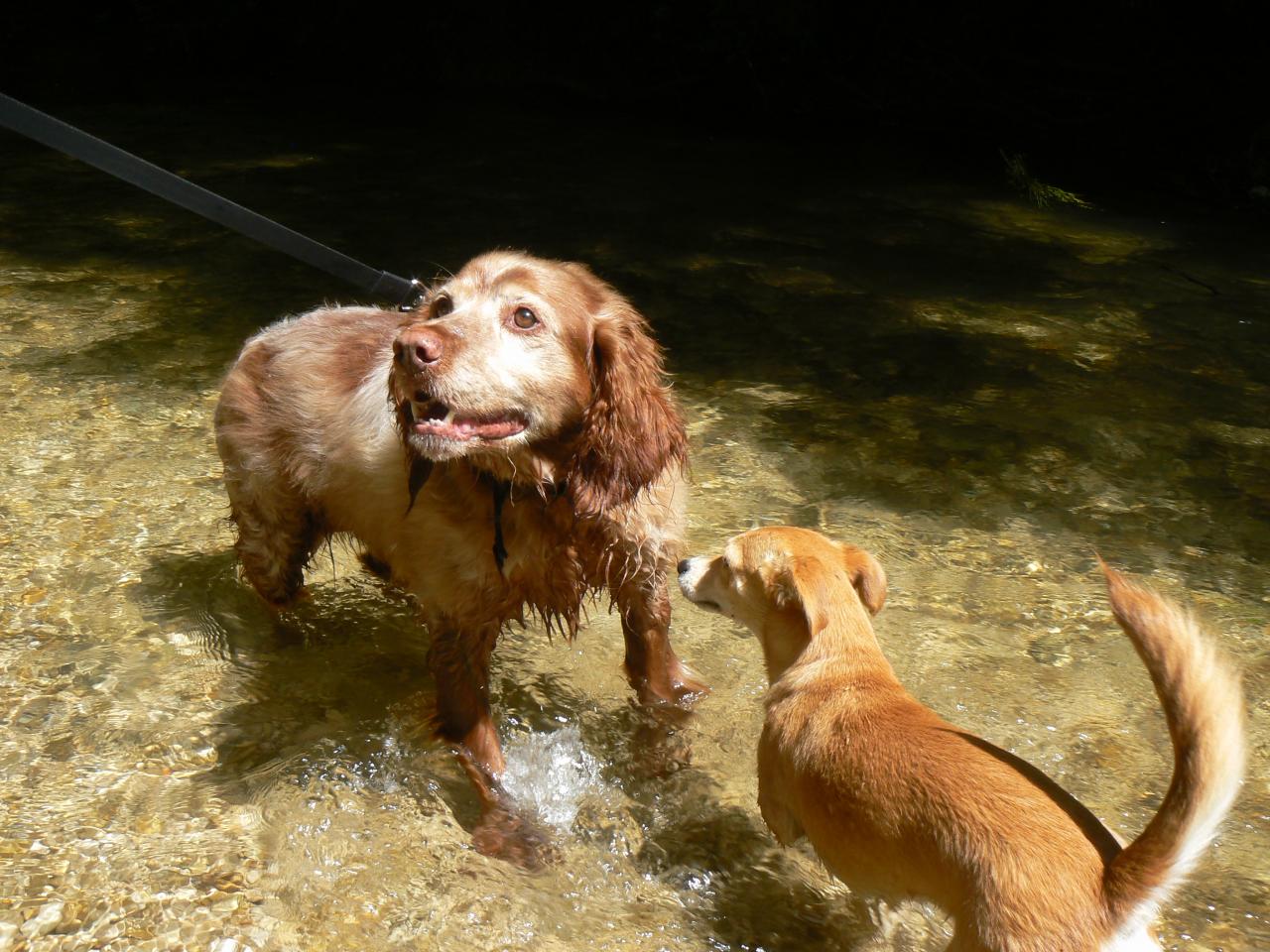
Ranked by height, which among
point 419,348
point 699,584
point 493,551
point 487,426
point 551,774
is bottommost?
point 551,774

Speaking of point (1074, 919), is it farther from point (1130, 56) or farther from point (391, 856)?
point (1130, 56)

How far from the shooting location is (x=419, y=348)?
269 centimetres

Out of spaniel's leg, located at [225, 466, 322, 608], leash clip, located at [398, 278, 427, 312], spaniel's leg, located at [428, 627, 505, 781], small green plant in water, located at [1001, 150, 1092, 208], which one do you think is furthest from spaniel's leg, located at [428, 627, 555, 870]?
small green plant in water, located at [1001, 150, 1092, 208]

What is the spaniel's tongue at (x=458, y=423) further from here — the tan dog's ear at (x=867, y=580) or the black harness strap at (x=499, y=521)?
the tan dog's ear at (x=867, y=580)

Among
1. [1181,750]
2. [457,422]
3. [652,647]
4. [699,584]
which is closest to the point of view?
[1181,750]

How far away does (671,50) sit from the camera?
448 inches

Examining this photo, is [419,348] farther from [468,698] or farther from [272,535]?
[272,535]

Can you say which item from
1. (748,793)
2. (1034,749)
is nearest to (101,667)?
(748,793)

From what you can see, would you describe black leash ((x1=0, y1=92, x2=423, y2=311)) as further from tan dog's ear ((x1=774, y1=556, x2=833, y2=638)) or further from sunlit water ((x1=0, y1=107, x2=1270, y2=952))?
tan dog's ear ((x1=774, y1=556, x2=833, y2=638))

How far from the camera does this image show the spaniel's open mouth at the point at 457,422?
109 inches

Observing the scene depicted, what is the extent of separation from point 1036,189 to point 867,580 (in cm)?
656

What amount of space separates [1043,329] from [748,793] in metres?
3.91

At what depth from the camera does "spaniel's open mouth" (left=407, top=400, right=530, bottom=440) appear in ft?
9.09

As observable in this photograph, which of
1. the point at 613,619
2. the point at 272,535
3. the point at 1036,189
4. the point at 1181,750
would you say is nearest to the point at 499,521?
the point at 272,535
